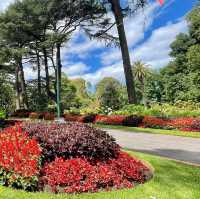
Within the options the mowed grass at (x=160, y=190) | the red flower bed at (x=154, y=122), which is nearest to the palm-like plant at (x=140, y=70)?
the red flower bed at (x=154, y=122)

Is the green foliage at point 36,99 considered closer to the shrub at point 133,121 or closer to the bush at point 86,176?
the shrub at point 133,121

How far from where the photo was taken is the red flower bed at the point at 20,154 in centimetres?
736

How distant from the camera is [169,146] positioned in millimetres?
Result: 15445

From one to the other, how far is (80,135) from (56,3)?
3032 cm

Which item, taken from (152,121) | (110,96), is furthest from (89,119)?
(110,96)

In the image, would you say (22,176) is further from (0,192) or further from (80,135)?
(80,135)

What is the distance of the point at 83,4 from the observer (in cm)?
3772

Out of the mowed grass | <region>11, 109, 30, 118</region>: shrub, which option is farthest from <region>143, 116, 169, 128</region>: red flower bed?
<region>11, 109, 30, 118</region>: shrub

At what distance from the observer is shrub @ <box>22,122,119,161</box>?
8.31 m

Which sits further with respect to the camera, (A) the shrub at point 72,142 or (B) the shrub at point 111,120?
(B) the shrub at point 111,120

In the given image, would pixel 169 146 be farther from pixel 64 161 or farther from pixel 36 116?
pixel 36 116

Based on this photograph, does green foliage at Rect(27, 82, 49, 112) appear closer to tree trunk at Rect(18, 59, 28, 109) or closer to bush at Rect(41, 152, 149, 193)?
tree trunk at Rect(18, 59, 28, 109)

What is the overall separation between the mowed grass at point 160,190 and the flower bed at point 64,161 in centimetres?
27

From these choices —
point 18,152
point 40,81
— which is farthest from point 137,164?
point 40,81
